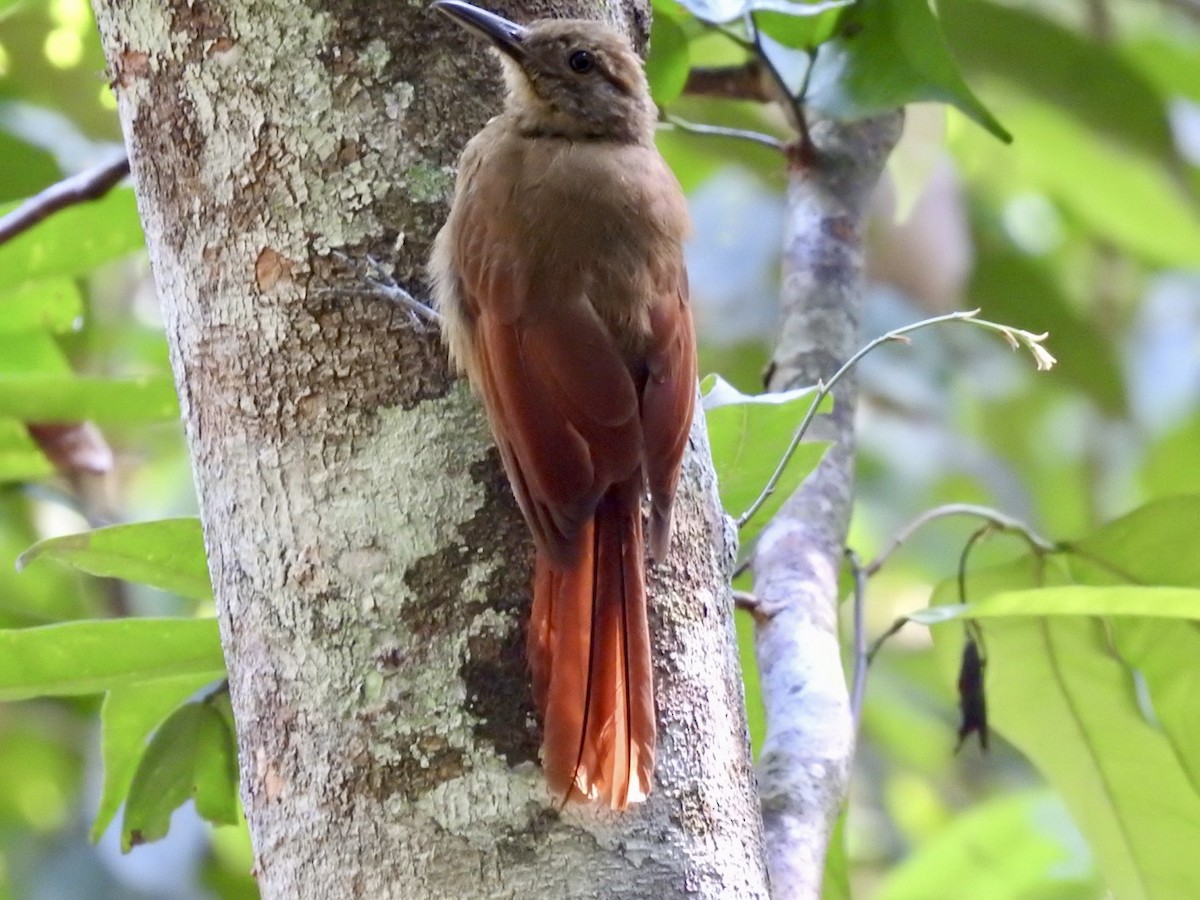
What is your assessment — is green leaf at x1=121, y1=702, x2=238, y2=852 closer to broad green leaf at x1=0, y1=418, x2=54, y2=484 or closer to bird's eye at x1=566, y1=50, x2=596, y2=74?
broad green leaf at x1=0, y1=418, x2=54, y2=484

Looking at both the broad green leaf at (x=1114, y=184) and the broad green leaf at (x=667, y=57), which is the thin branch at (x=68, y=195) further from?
the broad green leaf at (x=1114, y=184)

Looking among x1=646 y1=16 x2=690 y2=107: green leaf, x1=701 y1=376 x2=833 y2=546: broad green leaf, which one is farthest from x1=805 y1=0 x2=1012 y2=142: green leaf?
x1=701 y1=376 x2=833 y2=546: broad green leaf

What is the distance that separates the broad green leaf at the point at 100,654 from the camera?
179 centimetres

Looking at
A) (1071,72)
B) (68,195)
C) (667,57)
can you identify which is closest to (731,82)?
(667,57)

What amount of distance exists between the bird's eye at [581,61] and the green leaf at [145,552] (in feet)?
2.52

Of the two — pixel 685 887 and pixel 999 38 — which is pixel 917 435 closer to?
pixel 999 38

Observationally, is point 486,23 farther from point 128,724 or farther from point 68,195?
point 128,724

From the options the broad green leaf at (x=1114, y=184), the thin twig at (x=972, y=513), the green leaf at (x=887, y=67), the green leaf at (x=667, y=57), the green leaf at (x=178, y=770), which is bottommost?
the green leaf at (x=178, y=770)

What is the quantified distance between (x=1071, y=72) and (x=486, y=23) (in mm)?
1347

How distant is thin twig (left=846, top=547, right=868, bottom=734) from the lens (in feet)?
6.23

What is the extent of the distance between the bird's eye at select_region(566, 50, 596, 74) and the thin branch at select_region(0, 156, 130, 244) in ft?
2.08

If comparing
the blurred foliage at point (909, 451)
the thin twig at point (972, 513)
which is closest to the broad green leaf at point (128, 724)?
the blurred foliage at point (909, 451)

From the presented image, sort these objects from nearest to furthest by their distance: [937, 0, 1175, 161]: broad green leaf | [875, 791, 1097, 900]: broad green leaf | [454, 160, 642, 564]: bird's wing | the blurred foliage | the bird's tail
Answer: the bird's tail → [454, 160, 642, 564]: bird's wing → the blurred foliage → [937, 0, 1175, 161]: broad green leaf → [875, 791, 1097, 900]: broad green leaf

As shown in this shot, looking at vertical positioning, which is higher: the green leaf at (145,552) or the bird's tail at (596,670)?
the green leaf at (145,552)
